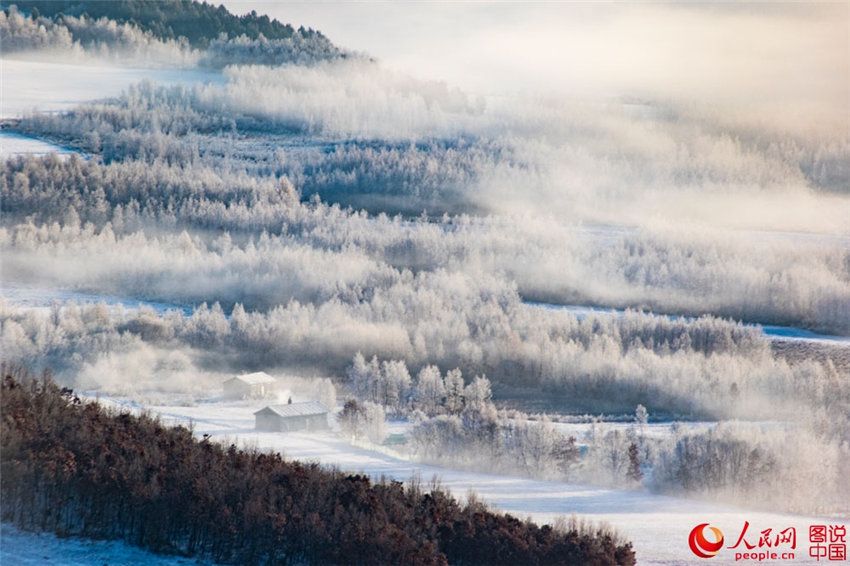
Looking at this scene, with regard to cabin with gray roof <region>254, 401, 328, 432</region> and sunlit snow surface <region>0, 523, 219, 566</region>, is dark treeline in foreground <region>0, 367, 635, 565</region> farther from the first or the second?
cabin with gray roof <region>254, 401, 328, 432</region>

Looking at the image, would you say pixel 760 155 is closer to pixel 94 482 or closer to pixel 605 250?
pixel 605 250

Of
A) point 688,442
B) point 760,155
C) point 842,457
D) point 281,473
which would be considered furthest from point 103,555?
point 760,155

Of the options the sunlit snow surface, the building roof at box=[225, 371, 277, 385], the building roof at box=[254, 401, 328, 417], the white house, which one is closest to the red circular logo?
the sunlit snow surface

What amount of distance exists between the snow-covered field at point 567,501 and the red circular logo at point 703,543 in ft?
1.07

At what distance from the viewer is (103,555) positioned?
105 feet

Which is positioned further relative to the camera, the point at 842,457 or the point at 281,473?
the point at 842,457

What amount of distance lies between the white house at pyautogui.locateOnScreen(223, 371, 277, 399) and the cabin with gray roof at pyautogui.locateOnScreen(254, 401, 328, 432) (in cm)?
1387

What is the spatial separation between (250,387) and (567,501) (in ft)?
144

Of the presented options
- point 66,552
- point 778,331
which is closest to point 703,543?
point 66,552

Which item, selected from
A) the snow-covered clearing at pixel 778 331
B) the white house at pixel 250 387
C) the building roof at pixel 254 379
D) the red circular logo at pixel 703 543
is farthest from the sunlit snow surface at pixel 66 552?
the snow-covered clearing at pixel 778 331

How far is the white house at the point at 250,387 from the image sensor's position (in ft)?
300

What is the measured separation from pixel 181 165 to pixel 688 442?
14699 centimetres

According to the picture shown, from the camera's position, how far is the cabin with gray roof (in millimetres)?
73688

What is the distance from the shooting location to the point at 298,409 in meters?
76.9
